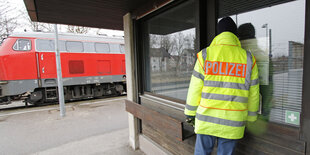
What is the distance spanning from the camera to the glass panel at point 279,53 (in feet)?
4.25

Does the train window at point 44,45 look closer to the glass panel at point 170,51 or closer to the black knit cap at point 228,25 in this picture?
the glass panel at point 170,51

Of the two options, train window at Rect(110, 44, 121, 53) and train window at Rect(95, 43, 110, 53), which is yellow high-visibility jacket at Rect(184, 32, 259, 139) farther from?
train window at Rect(110, 44, 121, 53)

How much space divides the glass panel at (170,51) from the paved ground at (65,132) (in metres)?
1.65

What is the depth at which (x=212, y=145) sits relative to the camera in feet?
5.13

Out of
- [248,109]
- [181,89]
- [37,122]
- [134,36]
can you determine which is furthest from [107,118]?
[248,109]

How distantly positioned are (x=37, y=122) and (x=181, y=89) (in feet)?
17.1

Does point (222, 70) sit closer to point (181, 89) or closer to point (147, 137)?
point (181, 89)

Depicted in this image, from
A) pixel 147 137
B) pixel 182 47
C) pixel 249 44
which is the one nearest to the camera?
pixel 249 44

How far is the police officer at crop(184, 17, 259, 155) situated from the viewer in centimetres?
136

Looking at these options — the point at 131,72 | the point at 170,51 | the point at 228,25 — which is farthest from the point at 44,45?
the point at 228,25

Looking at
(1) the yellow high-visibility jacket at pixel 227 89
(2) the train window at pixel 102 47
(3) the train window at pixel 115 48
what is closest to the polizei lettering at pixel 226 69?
(1) the yellow high-visibility jacket at pixel 227 89

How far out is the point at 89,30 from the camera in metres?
15.5

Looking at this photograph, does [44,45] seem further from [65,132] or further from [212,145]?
[212,145]

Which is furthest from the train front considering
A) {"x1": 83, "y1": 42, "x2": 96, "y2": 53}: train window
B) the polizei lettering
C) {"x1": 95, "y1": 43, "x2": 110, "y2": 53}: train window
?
the polizei lettering
